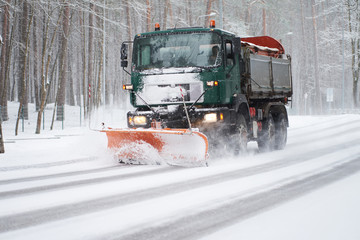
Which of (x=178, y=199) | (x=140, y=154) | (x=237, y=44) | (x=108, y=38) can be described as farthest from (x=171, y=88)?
(x=108, y=38)

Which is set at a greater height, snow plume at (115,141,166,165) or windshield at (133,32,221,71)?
windshield at (133,32,221,71)

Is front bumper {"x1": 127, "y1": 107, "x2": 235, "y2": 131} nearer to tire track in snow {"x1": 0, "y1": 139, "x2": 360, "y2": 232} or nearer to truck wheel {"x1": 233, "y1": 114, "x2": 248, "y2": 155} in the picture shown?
truck wheel {"x1": 233, "y1": 114, "x2": 248, "y2": 155}

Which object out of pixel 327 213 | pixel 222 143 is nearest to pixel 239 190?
pixel 327 213

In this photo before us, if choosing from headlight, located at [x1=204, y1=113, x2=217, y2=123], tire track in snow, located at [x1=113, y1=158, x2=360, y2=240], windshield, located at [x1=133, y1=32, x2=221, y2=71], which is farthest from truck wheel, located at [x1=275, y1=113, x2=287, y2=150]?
tire track in snow, located at [x1=113, y1=158, x2=360, y2=240]

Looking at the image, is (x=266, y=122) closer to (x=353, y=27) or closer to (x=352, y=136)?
(x=352, y=136)

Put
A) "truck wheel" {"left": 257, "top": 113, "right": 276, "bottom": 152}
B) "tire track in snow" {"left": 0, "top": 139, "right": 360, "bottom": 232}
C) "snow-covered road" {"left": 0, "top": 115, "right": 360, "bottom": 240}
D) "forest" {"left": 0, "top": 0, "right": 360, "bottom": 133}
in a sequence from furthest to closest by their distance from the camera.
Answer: "forest" {"left": 0, "top": 0, "right": 360, "bottom": 133}, "truck wheel" {"left": 257, "top": 113, "right": 276, "bottom": 152}, "tire track in snow" {"left": 0, "top": 139, "right": 360, "bottom": 232}, "snow-covered road" {"left": 0, "top": 115, "right": 360, "bottom": 240}

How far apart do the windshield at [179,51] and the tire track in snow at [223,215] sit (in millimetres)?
3843

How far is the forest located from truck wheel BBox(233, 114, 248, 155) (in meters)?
3.04

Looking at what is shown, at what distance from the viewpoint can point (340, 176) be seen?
866 centimetres

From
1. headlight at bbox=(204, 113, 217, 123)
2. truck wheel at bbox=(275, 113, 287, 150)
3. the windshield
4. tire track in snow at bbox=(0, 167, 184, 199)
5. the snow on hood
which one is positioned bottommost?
tire track in snow at bbox=(0, 167, 184, 199)

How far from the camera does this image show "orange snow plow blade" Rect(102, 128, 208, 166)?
31.5 ft

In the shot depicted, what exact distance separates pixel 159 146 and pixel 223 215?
4.93 metres

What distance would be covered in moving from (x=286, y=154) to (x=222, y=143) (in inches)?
106

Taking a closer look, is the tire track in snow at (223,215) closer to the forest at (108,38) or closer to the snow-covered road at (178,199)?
the snow-covered road at (178,199)
